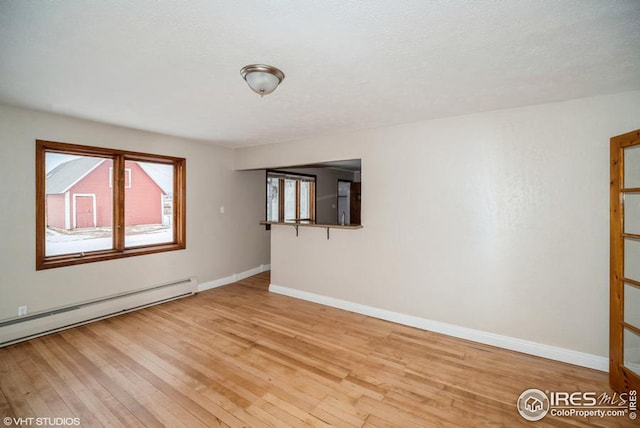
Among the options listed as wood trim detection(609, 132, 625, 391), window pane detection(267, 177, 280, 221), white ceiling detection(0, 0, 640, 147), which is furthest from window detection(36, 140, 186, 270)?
wood trim detection(609, 132, 625, 391)

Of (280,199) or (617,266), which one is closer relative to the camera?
(617,266)

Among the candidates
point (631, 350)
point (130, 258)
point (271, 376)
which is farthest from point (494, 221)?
point (130, 258)

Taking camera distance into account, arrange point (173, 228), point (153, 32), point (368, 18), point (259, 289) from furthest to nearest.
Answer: point (259, 289) → point (173, 228) → point (153, 32) → point (368, 18)

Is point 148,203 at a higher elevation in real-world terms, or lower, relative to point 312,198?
lower

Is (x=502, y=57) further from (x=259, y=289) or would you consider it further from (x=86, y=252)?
(x=86, y=252)

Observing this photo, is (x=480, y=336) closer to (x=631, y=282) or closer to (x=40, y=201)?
(x=631, y=282)

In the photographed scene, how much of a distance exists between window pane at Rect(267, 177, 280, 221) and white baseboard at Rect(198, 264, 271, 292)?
1.07 metres

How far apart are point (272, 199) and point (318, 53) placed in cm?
455

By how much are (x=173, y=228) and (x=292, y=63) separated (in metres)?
3.64

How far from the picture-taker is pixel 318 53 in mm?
1920

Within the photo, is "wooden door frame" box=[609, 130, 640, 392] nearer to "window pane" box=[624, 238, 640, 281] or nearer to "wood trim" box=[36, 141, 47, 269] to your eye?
"window pane" box=[624, 238, 640, 281]

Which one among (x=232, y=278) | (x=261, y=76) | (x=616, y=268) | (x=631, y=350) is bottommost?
(x=232, y=278)

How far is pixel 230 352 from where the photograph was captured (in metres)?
2.92

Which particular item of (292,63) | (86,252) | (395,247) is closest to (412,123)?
(395,247)
